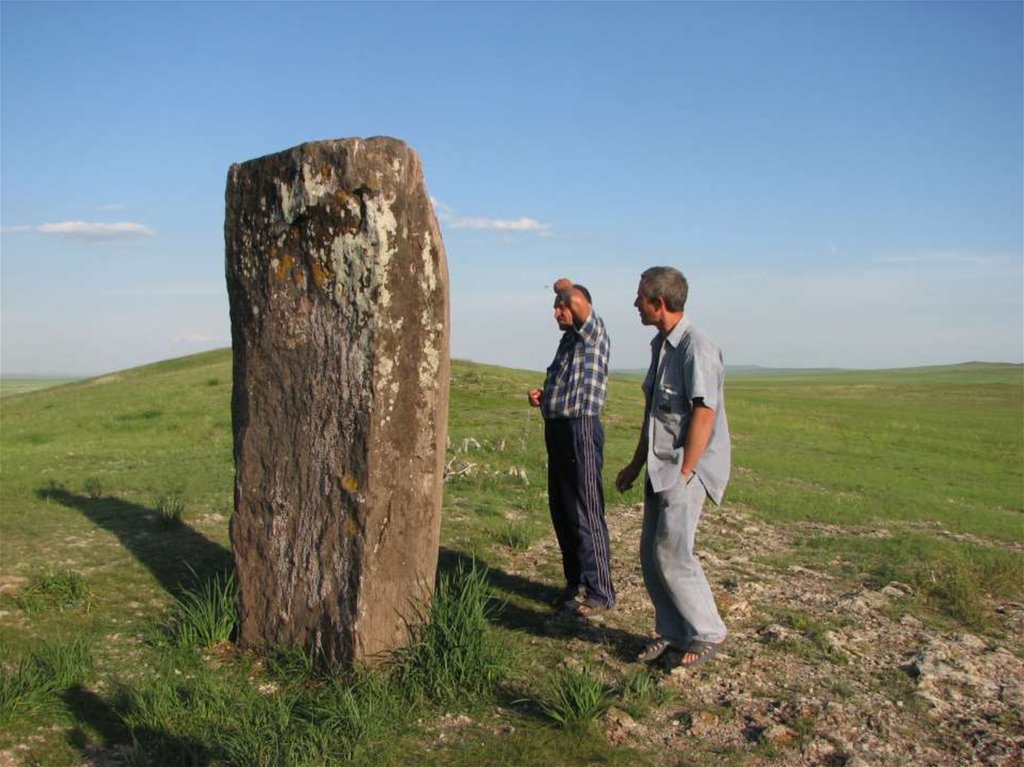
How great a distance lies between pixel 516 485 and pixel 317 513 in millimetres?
7249

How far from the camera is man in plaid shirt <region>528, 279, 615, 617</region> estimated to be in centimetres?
773

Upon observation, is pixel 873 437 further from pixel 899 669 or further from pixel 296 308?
pixel 296 308

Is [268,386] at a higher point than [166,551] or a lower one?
higher

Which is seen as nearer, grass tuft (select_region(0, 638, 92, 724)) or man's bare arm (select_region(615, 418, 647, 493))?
grass tuft (select_region(0, 638, 92, 724))

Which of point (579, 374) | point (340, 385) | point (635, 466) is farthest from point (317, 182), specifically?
point (635, 466)

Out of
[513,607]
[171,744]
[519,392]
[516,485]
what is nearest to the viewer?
[171,744]

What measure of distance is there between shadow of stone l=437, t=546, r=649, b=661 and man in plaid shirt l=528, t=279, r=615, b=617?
20cm

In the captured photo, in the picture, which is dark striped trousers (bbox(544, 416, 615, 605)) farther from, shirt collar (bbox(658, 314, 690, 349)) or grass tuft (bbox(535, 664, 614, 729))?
grass tuft (bbox(535, 664, 614, 729))

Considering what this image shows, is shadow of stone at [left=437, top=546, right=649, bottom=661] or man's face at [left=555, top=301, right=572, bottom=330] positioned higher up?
man's face at [left=555, top=301, right=572, bottom=330]

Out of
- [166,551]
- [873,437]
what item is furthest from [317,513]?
[873,437]

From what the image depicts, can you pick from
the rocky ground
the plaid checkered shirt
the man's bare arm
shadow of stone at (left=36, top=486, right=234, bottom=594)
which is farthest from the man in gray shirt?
shadow of stone at (left=36, top=486, right=234, bottom=594)

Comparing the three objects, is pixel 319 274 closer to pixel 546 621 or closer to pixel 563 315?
pixel 563 315

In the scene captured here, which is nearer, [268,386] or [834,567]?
[268,386]

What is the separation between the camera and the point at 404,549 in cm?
659
